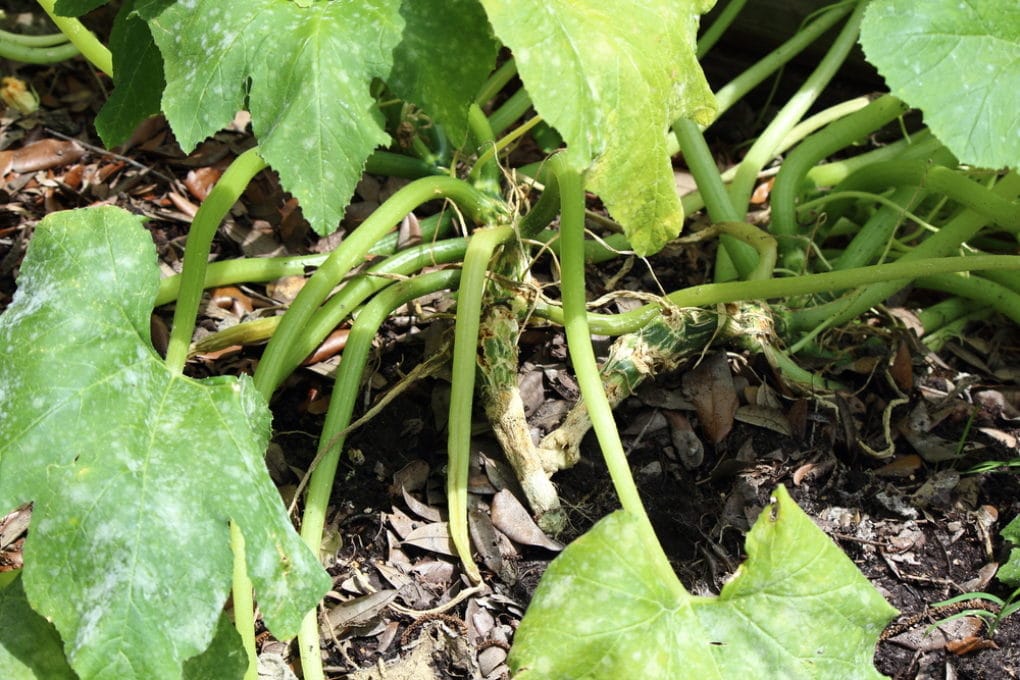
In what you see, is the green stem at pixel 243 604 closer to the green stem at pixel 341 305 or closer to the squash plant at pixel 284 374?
the squash plant at pixel 284 374

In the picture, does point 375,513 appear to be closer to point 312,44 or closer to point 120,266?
point 120,266

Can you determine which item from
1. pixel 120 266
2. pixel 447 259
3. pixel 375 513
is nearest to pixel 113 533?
pixel 120 266

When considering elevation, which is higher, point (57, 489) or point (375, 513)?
point (57, 489)

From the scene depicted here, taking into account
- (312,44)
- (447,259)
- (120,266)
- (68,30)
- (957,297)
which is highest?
(312,44)

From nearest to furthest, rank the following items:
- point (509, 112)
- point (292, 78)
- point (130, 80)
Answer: point (292, 78) → point (130, 80) → point (509, 112)

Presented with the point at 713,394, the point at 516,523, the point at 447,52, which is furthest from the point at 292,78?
the point at 713,394

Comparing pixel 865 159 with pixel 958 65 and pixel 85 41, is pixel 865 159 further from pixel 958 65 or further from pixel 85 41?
pixel 85 41
